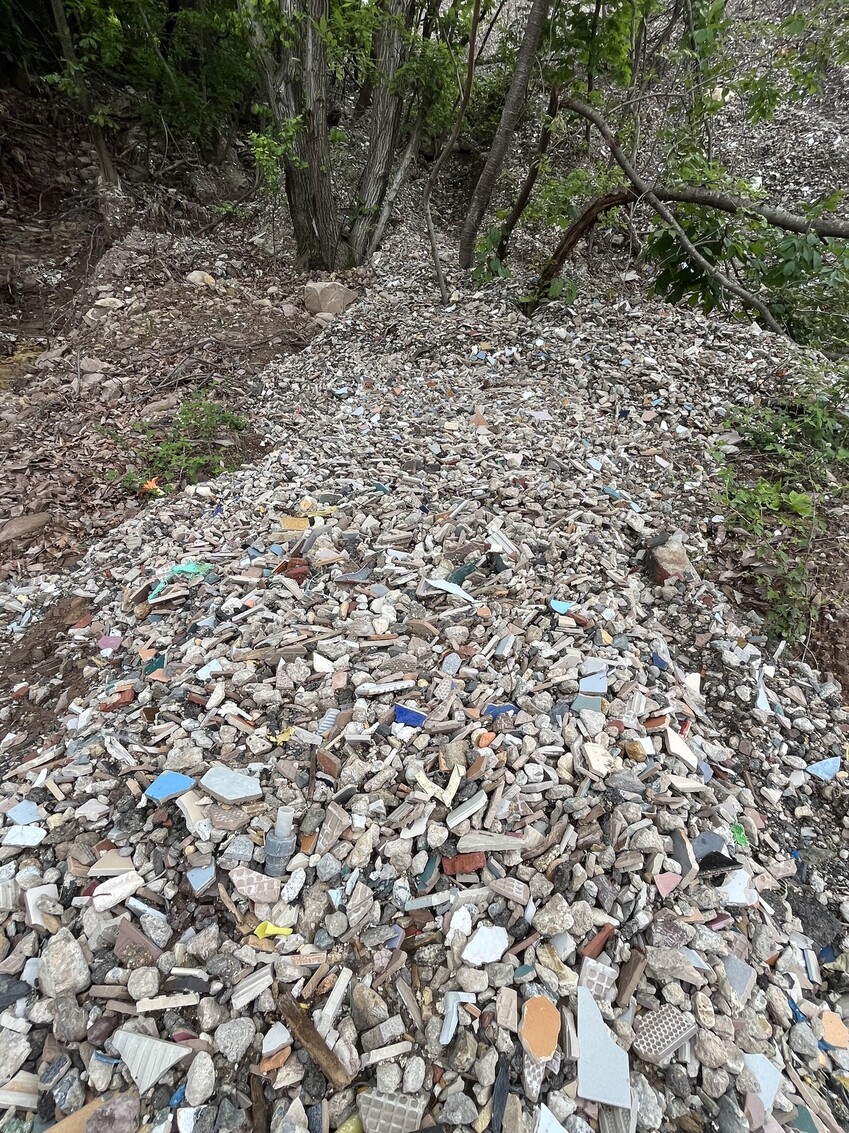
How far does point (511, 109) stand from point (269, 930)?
571cm

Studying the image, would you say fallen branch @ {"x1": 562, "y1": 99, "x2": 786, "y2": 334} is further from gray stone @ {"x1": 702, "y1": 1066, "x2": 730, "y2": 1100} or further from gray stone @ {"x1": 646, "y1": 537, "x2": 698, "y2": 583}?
gray stone @ {"x1": 702, "y1": 1066, "x2": 730, "y2": 1100}

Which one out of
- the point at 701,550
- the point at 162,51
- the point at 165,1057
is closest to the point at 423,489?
the point at 701,550

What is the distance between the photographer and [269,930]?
1.65 meters

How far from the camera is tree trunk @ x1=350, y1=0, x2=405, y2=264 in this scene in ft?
19.6

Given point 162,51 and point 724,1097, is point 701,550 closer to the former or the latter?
point 724,1097

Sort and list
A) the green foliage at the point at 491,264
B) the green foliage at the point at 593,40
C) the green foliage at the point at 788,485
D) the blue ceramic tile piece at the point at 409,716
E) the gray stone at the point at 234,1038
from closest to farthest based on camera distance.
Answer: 1. the gray stone at the point at 234,1038
2. the blue ceramic tile piece at the point at 409,716
3. the green foliage at the point at 788,485
4. the green foliage at the point at 593,40
5. the green foliage at the point at 491,264

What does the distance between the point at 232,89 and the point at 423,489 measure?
684 cm

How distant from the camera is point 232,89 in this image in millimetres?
7199

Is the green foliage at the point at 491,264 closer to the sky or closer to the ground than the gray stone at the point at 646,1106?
closer to the sky

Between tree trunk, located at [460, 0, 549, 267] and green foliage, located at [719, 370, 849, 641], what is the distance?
3.08 m

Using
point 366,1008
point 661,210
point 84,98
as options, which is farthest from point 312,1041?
point 84,98

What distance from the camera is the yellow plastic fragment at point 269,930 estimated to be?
164cm

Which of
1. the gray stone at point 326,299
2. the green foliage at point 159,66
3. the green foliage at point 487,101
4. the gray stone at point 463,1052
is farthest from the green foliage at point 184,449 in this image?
the green foliage at point 487,101

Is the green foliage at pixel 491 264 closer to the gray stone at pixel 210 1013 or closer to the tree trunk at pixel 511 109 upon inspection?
the tree trunk at pixel 511 109
